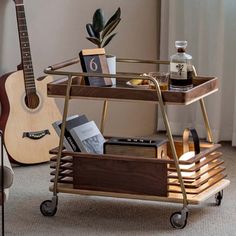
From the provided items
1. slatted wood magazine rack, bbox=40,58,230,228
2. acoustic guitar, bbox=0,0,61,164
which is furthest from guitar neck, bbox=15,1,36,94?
slatted wood magazine rack, bbox=40,58,230,228

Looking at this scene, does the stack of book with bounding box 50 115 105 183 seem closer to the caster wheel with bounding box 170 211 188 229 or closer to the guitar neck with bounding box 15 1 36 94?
the caster wheel with bounding box 170 211 188 229

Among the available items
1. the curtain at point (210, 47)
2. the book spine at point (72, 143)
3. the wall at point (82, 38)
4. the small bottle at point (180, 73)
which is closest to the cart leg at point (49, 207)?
the book spine at point (72, 143)

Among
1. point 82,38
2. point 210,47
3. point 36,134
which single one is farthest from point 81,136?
point 210,47

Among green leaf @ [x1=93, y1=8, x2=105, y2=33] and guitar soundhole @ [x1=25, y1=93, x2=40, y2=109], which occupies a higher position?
green leaf @ [x1=93, y1=8, x2=105, y2=33]

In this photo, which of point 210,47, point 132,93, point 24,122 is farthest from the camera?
point 210,47

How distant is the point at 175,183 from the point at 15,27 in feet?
4.47

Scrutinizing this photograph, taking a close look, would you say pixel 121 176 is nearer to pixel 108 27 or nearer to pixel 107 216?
pixel 107 216

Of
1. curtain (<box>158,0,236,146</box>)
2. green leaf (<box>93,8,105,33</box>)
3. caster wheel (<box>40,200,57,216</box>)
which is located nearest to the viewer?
caster wheel (<box>40,200,57,216</box>)

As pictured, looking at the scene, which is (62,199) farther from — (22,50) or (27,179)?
(22,50)

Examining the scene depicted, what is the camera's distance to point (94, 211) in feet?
9.30

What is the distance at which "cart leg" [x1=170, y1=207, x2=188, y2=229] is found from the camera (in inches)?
103

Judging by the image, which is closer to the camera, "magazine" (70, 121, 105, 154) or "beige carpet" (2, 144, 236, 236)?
"beige carpet" (2, 144, 236, 236)

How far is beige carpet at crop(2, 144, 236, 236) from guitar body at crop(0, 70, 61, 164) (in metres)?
0.35

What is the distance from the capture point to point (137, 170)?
2674 mm
